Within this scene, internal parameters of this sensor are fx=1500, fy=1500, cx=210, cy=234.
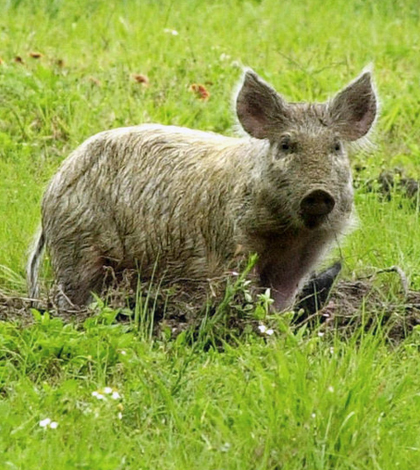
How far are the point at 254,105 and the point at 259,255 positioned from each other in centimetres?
71

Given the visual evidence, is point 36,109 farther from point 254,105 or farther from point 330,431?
point 330,431

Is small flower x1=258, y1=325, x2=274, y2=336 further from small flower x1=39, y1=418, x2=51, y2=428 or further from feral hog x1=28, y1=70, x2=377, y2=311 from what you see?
small flower x1=39, y1=418, x2=51, y2=428

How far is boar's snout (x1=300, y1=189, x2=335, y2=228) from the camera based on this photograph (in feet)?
21.7

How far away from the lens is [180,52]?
39.2 feet

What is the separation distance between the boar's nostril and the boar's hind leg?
136cm

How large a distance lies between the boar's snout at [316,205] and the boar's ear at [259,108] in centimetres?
43

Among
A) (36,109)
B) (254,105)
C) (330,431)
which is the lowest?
(36,109)

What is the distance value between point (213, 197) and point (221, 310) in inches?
38.1

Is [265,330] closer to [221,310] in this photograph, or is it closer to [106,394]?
[221,310]

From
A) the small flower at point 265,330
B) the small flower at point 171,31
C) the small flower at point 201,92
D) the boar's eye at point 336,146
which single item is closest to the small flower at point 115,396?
the small flower at point 265,330

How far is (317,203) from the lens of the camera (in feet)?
21.8

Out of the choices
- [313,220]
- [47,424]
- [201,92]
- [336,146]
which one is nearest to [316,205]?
[313,220]

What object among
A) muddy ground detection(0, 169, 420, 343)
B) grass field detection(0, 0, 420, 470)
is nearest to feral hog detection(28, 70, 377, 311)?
muddy ground detection(0, 169, 420, 343)

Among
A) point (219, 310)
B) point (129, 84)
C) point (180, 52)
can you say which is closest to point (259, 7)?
point (180, 52)
